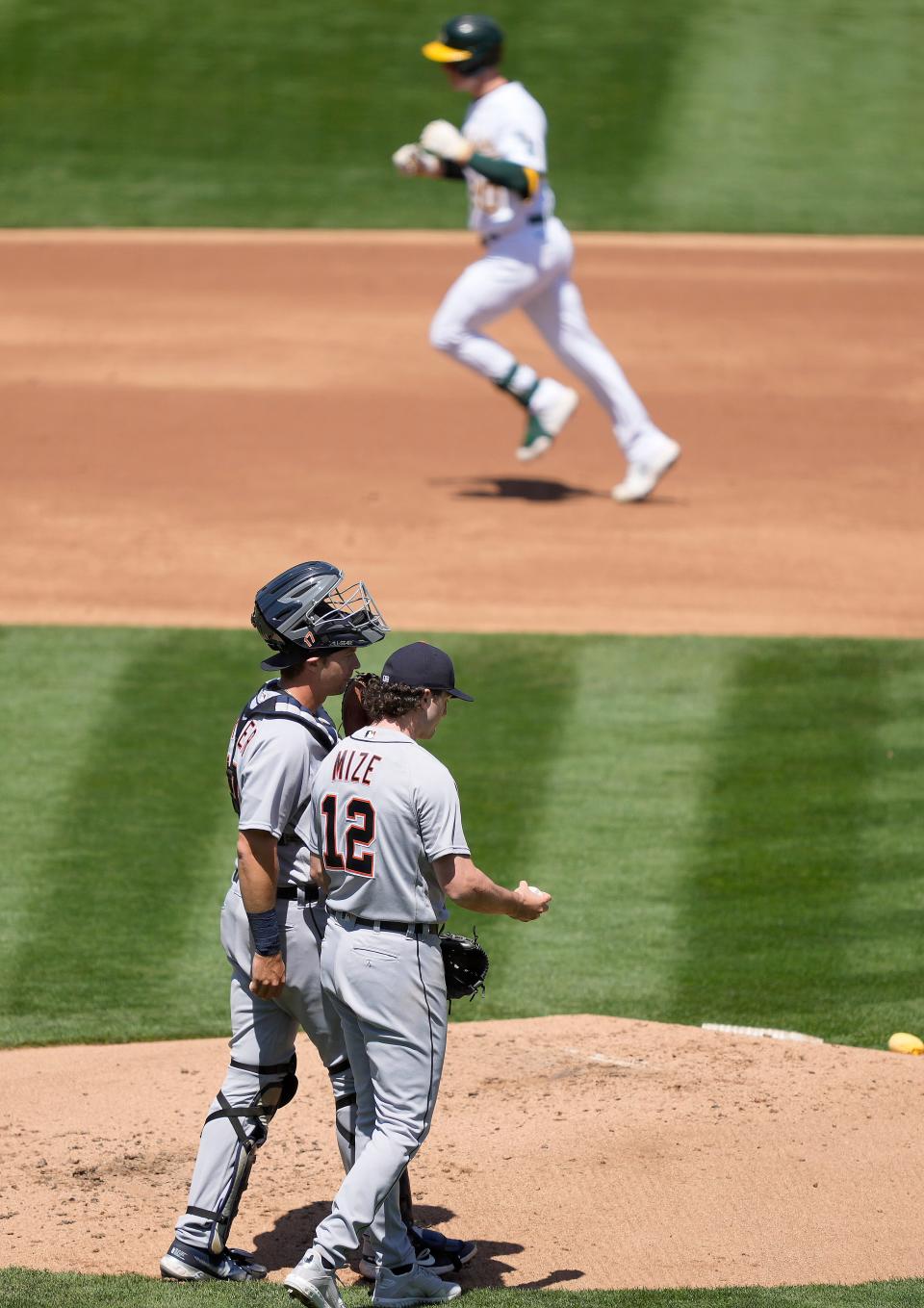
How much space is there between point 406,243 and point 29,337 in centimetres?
510

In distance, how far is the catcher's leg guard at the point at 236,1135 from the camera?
5.53m

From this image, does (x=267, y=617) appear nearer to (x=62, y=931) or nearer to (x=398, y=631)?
(x=62, y=931)

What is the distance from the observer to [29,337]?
1723cm

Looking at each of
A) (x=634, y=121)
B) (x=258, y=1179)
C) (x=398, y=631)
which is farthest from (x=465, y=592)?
(x=634, y=121)

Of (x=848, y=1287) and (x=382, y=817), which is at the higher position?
(x=382, y=817)

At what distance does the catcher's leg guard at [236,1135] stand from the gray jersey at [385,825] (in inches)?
26.4

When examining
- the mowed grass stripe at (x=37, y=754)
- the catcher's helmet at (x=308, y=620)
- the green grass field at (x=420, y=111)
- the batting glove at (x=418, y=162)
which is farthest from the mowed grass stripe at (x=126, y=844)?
the green grass field at (x=420, y=111)

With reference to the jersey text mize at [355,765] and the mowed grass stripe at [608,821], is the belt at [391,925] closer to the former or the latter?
the jersey text mize at [355,765]

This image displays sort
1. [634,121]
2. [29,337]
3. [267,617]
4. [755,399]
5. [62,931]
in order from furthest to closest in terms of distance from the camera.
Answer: [634,121]
[29,337]
[755,399]
[62,931]
[267,617]

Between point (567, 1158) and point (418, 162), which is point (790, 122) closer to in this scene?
point (418, 162)

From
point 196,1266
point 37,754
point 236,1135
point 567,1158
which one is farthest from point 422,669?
point 37,754

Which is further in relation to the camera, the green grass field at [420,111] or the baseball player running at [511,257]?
the green grass field at [420,111]

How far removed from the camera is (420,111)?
25.4 meters

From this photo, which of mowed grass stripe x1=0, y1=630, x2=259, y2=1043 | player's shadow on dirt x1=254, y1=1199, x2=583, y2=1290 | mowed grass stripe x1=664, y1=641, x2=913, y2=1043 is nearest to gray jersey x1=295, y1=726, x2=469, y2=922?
player's shadow on dirt x1=254, y1=1199, x2=583, y2=1290
